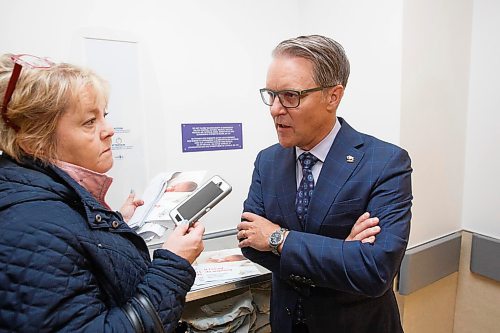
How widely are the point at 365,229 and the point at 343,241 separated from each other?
0.07 meters

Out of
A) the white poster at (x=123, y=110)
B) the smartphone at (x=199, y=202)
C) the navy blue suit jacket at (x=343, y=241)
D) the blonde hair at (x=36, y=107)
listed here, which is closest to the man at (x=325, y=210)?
the navy blue suit jacket at (x=343, y=241)

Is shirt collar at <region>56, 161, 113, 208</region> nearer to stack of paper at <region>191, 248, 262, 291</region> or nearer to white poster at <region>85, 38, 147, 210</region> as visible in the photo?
stack of paper at <region>191, 248, 262, 291</region>

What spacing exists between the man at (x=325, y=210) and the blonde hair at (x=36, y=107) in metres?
0.61

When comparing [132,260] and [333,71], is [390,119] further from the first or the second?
[132,260]

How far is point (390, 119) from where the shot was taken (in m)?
1.55

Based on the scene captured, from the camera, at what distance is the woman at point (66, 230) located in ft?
1.89

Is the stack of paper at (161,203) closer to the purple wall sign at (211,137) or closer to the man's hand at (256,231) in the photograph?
the man's hand at (256,231)

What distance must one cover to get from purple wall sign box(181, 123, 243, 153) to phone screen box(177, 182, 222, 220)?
74 cm

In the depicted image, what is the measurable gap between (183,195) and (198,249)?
1.01ft

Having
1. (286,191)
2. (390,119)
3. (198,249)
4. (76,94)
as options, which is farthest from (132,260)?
(390,119)

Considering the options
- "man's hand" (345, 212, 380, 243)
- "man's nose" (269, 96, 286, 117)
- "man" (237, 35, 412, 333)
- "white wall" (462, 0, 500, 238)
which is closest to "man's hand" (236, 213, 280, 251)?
"man" (237, 35, 412, 333)

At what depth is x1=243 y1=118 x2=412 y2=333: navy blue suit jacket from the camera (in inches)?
37.1

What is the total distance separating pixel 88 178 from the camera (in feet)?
2.55

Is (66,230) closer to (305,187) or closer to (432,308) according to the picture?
(305,187)
